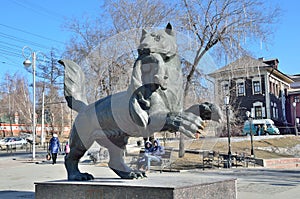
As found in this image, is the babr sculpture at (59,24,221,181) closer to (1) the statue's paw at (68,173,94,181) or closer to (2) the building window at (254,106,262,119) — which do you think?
(1) the statue's paw at (68,173,94,181)

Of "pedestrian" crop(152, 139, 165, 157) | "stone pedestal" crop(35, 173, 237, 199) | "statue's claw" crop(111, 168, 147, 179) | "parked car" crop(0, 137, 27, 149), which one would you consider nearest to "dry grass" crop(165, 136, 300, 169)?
"pedestrian" crop(152, 139, 165, 157)

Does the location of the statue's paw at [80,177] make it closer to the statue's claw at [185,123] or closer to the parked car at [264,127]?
the statue's claw at [185,123]

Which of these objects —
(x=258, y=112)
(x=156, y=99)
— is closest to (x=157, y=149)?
(x=156, y=99)

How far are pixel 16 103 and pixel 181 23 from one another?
121ft

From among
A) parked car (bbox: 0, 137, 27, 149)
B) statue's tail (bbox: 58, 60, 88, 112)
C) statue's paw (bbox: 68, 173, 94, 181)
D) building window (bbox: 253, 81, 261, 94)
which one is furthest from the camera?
building window (bbox: 253, 81, 261, 94)

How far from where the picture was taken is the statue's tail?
723 centimetres

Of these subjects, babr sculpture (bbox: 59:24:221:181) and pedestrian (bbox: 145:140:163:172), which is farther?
pedestrian (bbox: 145:140:163:172)

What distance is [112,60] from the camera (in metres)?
6.52

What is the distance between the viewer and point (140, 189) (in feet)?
19.9

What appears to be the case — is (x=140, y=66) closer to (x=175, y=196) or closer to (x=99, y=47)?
(x=99, y=47)

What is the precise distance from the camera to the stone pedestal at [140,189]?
5898mm

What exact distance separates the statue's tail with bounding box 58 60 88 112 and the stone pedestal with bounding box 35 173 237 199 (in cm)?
153

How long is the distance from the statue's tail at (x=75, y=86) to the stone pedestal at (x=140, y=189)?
60.4 inches

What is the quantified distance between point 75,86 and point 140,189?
2.49 meters
